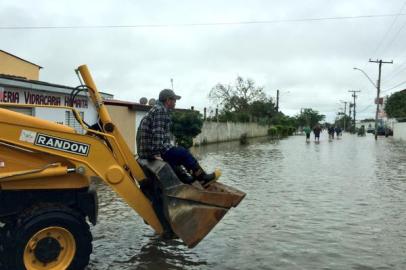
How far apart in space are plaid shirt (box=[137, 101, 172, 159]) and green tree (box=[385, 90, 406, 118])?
85164 millimetres

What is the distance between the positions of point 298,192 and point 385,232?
4286mm

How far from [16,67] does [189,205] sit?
982 inches

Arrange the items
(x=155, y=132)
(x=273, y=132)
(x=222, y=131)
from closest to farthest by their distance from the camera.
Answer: (x=155, y=132) < (x=222, y=131) < (x=273, y=132)

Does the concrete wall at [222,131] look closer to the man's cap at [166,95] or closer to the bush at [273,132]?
the bush at [273,132]

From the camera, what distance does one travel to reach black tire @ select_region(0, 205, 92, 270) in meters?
5.36

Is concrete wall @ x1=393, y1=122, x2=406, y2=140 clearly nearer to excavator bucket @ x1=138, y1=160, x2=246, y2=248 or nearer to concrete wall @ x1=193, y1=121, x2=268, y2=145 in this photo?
concrete wall @ x1=193, y1=121, x2=268, y2=145

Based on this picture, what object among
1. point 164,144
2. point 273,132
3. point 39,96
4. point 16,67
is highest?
point 16,67

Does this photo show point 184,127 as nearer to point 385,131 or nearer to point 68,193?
point 68,193

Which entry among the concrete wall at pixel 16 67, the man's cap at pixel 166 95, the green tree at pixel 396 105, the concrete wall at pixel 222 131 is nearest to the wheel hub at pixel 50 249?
the man's cap at pixel 166 95

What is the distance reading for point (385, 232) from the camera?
827cm

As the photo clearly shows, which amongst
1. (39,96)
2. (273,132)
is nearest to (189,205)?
(39,96)

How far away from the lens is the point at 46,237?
217 inches

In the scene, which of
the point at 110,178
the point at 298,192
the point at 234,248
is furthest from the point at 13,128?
the point at 298,192

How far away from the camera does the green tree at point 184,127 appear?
77.9 feet
